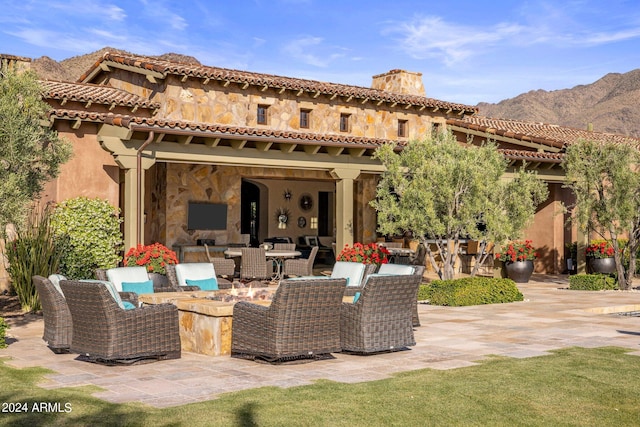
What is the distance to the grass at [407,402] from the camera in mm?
5863

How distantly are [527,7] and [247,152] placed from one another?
46.4 metres

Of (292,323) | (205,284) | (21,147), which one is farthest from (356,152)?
(292,323)

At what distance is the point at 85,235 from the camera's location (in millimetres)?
15047

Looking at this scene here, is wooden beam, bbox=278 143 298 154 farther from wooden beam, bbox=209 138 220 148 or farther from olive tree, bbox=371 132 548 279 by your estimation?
olive tree, bbox=371 132 548 279

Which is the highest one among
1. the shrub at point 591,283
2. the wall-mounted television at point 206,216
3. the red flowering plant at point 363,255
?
the wall-mounted television at point 206,216

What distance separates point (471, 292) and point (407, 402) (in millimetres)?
8527

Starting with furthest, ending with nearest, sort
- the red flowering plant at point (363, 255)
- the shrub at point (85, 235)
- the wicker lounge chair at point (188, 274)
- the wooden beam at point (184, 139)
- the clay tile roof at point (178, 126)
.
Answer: the red flowering plant at point (363, 255) → the wooden beam at point (184, 139) → the clay tile roof at point (178, 126) → the shrub at point (85, 235) → the wicker lounge chair at point (188, 274)

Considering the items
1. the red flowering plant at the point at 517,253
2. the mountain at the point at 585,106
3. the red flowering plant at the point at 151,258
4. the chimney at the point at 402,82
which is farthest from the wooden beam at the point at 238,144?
the mountain at the point at 585,106

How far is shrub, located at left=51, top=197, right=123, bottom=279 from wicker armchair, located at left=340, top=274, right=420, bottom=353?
7488mm

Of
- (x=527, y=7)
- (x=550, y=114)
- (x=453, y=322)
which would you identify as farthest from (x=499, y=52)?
(x=453, y=322)

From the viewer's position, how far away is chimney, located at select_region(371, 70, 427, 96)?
86.9ft

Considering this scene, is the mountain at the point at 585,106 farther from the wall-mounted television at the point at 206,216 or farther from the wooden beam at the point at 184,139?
the wooden beam at the point at 184,139

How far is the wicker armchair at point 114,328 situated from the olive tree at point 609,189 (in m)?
12.4

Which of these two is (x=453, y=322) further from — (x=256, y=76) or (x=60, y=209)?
(x=256, y=76)
